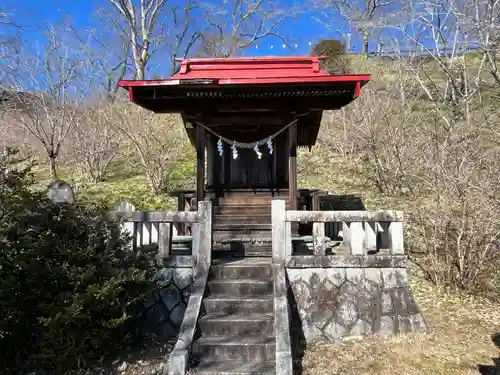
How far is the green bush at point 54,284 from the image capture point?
195 inches

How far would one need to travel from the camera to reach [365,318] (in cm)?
643

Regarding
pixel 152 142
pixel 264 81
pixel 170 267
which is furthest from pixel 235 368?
pixel 152 142

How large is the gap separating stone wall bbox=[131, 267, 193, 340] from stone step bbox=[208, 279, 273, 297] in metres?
0.49

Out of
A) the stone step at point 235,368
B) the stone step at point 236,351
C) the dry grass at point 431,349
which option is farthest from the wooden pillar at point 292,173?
the stone step at point 235,368

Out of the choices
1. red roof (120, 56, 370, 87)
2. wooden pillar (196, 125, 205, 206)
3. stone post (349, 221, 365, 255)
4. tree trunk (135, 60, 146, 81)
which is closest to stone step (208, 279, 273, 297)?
stone post (349, 221, 365, 255)

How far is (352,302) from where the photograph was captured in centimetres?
648

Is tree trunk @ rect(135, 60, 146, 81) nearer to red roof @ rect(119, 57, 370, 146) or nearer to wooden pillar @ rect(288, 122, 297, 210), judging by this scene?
red roof @ rect(119, 57, 370, 146)

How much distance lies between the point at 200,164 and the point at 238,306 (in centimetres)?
379

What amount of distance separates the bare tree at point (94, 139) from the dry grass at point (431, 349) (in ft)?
48.5

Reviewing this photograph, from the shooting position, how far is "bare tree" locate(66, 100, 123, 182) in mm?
18062

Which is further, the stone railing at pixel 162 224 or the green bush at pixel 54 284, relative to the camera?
the stone railing at pixel 162 224

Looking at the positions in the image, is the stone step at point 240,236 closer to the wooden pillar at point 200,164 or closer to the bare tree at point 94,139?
the wooden pillar at point 200,164

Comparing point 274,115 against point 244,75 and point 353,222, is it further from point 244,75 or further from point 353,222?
point 353,222

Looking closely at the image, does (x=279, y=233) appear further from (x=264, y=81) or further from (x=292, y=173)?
(x=264, y=81)
